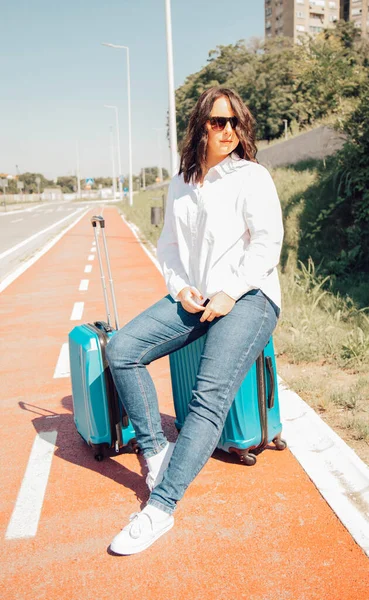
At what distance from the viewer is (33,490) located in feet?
9.78

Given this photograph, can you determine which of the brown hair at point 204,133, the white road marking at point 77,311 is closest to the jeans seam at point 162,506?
the brown hair at point 204,133

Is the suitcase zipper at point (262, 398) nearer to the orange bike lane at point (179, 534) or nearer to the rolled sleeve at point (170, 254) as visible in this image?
the orange bike lane at point (179, 534)

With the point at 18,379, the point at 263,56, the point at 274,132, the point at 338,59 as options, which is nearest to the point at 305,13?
the point at 263,56

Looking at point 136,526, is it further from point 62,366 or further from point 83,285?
point 83,285

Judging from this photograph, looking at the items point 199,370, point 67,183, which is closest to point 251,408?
point 199,370

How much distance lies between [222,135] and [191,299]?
0.80m

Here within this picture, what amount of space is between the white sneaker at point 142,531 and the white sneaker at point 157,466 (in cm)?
21

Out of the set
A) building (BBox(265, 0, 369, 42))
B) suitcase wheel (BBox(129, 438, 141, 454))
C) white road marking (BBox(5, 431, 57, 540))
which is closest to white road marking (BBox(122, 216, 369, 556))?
suitcase wheel (BBox(129, 438, 141, 454))

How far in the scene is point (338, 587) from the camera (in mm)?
2113

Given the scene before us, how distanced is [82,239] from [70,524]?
58.6 feet

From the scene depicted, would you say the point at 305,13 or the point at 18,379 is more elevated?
the point at 305,13

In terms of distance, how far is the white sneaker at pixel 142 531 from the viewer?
2348 millimetres

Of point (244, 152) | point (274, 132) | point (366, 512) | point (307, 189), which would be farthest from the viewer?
point (274, 132)

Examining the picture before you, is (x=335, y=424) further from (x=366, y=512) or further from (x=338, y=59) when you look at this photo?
(x=338, y=59)
